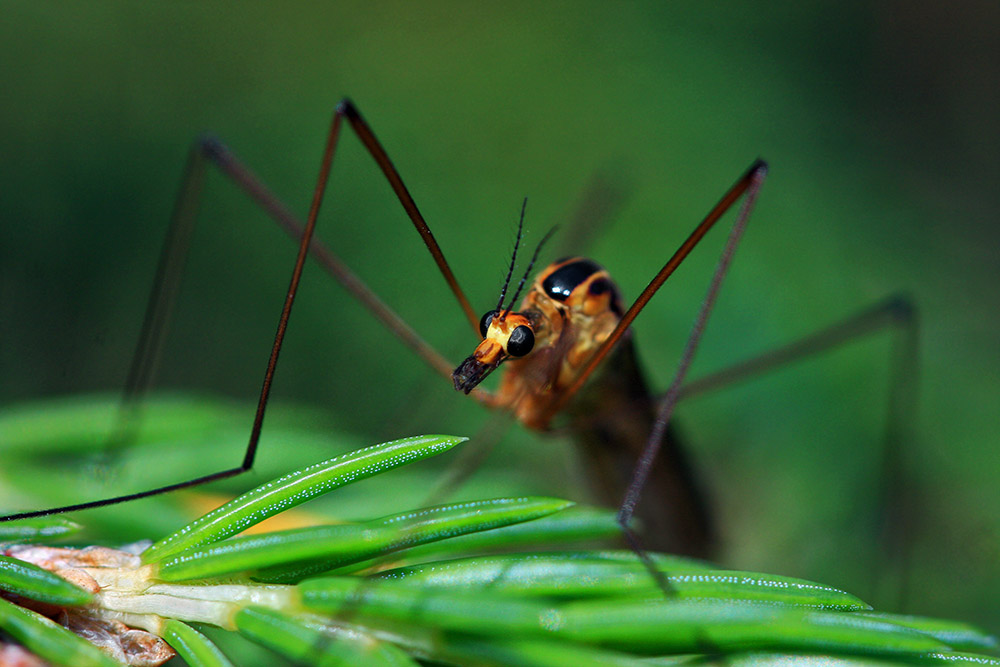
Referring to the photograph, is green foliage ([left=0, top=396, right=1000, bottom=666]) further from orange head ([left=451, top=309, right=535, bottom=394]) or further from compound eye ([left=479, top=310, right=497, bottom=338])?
compound eye ([left=479, top=310, right=497, bottom=338])

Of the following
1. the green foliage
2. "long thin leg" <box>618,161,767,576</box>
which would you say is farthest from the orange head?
the green foliage

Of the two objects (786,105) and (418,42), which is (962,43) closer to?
(786,105)

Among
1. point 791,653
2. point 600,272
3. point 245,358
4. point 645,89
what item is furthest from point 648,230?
point 791,653

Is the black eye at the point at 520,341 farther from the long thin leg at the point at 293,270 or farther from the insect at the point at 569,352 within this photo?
the long thin leg at the point at 293,270

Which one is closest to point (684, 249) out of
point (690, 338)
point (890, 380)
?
point (690, 338)

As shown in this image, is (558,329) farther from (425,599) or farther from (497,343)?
(425,599)

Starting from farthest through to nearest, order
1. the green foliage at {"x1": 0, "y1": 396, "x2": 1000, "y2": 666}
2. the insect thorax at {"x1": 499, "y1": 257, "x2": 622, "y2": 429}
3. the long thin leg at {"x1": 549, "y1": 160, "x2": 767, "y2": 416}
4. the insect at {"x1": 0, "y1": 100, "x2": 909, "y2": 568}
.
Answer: the insect thorax at {"x1": 499, "y1": 257, "x2": 622, "y2": 429}, the insect at {"x1": 0, "y1": 100, "x2": 909, "y2": 568}, the long thin leg at {"x1": 549, "y1": 160, "x2": 767, "y2": 416}, the green foliage at {"x1": 0, "y1": 396, "x2": 1000, "y2": 666}

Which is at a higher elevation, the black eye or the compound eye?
the compound eye

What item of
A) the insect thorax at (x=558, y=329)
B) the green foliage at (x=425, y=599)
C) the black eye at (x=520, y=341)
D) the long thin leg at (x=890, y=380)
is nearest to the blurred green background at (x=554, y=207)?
the long thin leg at (x=890, y=380)
